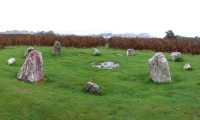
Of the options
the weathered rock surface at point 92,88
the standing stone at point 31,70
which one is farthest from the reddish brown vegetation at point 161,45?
the standing stone at point 31,70

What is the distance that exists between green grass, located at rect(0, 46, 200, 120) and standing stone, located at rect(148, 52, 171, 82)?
33 centimetres

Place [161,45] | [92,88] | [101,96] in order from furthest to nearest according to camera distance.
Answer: [161,45] < [92,88] < [101,96]

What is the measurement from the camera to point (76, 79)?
1334cm

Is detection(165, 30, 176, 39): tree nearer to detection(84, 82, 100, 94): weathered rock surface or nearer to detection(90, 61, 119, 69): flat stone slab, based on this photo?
detection(90, 61, 119, 69): flat stone slab

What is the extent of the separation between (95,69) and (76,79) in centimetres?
284

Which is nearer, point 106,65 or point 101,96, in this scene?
point 101,96

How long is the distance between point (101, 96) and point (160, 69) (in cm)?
369

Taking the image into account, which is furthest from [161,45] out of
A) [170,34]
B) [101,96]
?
[101,96]

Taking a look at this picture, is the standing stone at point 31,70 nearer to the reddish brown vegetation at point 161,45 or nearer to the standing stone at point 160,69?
the standing stone at point 160,69

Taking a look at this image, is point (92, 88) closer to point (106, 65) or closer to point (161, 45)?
point (106, 65)

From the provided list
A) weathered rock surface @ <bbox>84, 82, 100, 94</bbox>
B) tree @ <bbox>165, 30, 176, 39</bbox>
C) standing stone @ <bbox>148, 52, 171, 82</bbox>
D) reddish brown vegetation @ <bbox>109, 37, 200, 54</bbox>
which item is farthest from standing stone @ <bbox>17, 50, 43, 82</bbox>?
tree @ <bbox>165, 30, 176, 39</bbox>

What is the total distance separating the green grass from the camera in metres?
9.18

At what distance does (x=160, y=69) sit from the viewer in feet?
43.4

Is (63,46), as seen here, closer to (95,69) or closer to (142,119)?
(95,69)
